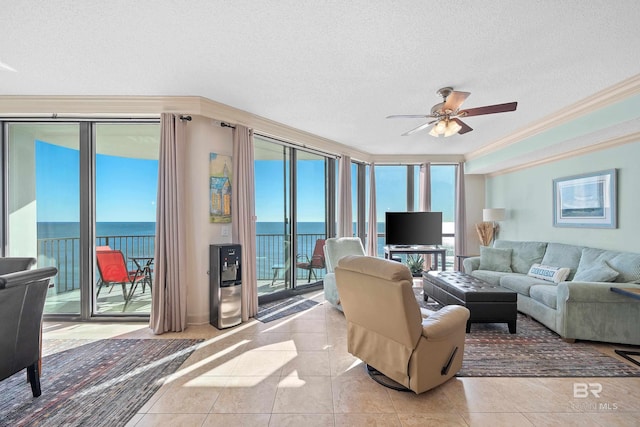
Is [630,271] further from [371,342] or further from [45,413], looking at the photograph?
[45,413]

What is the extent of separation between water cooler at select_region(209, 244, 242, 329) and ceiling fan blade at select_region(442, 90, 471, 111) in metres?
2.84

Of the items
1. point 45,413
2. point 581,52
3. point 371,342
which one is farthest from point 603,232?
point 45,413

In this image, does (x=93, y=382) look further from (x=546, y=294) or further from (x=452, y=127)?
(x=546, y=294)

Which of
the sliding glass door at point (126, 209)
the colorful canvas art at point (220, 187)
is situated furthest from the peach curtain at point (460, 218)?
the sliding glass door at point (126, 209)

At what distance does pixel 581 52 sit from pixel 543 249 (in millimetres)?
3180

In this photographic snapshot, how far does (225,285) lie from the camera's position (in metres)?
3.48

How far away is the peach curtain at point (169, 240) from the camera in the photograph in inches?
131

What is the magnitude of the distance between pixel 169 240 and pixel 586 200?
5521mm

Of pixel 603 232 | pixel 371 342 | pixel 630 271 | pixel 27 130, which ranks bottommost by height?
pixel 371 342

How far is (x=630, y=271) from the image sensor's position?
3197mm

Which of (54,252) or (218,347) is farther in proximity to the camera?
(54,252)

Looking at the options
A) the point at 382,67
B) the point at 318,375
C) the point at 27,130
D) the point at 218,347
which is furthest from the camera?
the point at 27,130

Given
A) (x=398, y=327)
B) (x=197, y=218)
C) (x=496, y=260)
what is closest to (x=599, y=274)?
(x=496, y=260)

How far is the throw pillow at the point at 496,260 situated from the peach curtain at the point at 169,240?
461 cm
